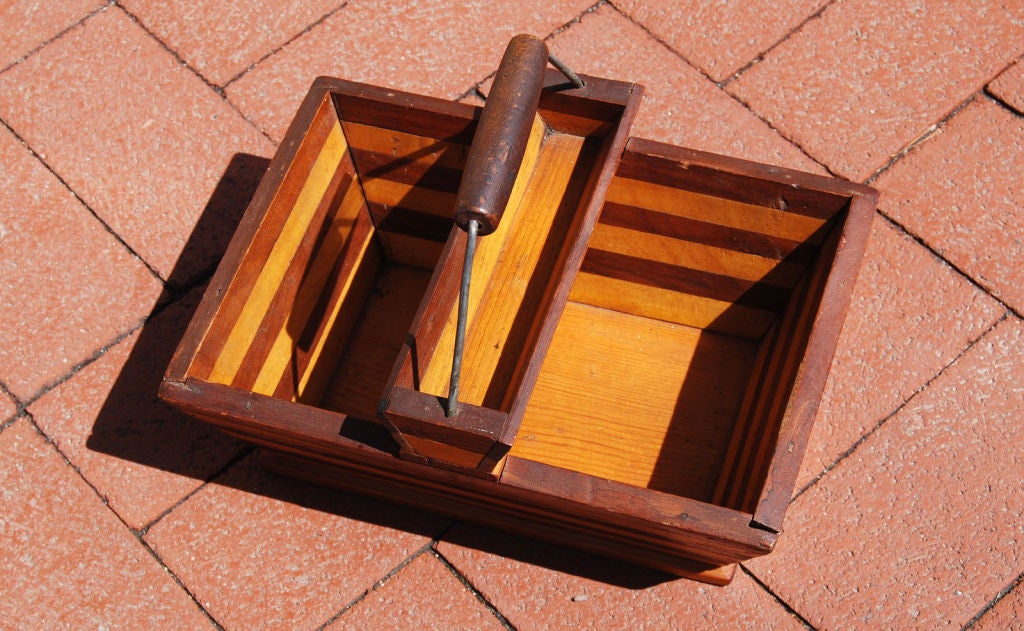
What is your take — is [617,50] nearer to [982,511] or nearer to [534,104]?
[534,104]

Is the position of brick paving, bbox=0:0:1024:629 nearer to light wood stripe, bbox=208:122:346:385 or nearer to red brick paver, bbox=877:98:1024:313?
red brick paver, bbox=877:98:1024:313

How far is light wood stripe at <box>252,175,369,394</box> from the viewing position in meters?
1.93

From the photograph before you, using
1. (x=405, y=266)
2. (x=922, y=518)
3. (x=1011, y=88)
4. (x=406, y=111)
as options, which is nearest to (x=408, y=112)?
(x=406, y=111)

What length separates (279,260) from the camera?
6.17 ft

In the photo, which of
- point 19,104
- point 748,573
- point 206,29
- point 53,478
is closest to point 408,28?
point 206,29

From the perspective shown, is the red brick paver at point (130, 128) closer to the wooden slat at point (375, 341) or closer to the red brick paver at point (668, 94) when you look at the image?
the wooden slat at point (375, 341)

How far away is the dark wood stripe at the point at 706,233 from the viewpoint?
1930 millimetres

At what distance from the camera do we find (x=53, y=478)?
2199mm

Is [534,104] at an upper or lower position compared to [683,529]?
upper

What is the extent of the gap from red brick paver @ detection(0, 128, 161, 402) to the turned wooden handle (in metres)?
1.33

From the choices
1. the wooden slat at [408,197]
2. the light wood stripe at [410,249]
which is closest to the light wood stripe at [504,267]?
the wooden slat at [408,197]

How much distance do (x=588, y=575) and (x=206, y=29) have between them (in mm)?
2031

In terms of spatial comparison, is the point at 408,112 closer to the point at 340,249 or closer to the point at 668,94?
the point at 340,249

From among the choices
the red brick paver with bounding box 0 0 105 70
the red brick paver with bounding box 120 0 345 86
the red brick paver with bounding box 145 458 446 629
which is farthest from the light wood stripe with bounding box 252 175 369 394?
the red brick paver with bounding box 0 0 105 70
